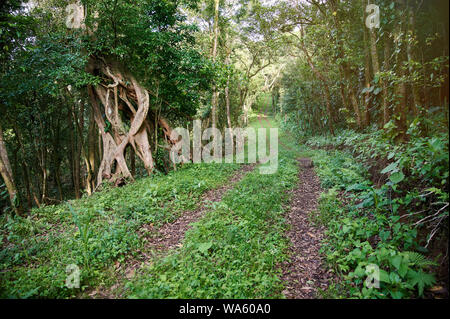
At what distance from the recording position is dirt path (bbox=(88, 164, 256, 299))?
10.8 feet

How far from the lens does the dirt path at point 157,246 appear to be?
331cm

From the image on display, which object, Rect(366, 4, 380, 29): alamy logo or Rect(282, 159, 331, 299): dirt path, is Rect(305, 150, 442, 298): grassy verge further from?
Rect(366, 4, 380, 29): alamy logo

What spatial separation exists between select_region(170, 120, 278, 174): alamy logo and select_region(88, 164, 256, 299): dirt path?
4.43 metres

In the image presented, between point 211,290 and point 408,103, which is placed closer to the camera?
point 211,290

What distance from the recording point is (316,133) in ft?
56.8

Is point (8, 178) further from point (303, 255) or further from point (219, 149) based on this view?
point (219, 149)

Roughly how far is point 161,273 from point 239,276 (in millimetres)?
1220

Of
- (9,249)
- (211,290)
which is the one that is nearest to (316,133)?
(211,290)

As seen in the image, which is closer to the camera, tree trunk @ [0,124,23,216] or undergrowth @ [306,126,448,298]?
undergrowth @ [306,126,448,298]

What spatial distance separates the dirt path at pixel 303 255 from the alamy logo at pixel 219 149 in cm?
325

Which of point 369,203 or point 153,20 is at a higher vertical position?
point 153,20

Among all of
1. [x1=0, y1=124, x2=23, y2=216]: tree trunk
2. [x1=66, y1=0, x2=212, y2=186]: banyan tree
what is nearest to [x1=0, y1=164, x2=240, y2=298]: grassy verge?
[x1=0, y1=124, x2=23, y2=216]: tree trunk
